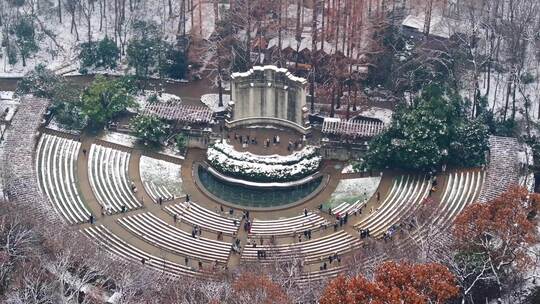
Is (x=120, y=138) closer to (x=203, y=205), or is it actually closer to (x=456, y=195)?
(x=203, y=205)

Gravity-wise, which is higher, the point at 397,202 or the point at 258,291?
the point at 397,202

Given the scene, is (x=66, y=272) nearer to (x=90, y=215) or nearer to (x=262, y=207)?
(x=90, y=215)

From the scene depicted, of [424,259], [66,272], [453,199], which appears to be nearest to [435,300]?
[424,259]

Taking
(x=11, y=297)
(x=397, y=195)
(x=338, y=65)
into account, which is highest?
(x=338, y=65)

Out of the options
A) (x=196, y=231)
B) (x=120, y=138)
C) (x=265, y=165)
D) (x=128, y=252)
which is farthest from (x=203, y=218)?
(x=120, y=138)

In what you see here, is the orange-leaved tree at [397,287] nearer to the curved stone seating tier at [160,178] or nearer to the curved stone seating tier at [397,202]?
the curved stone seating tier at [397,202]

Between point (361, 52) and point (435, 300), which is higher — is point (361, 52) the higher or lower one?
the higher one
